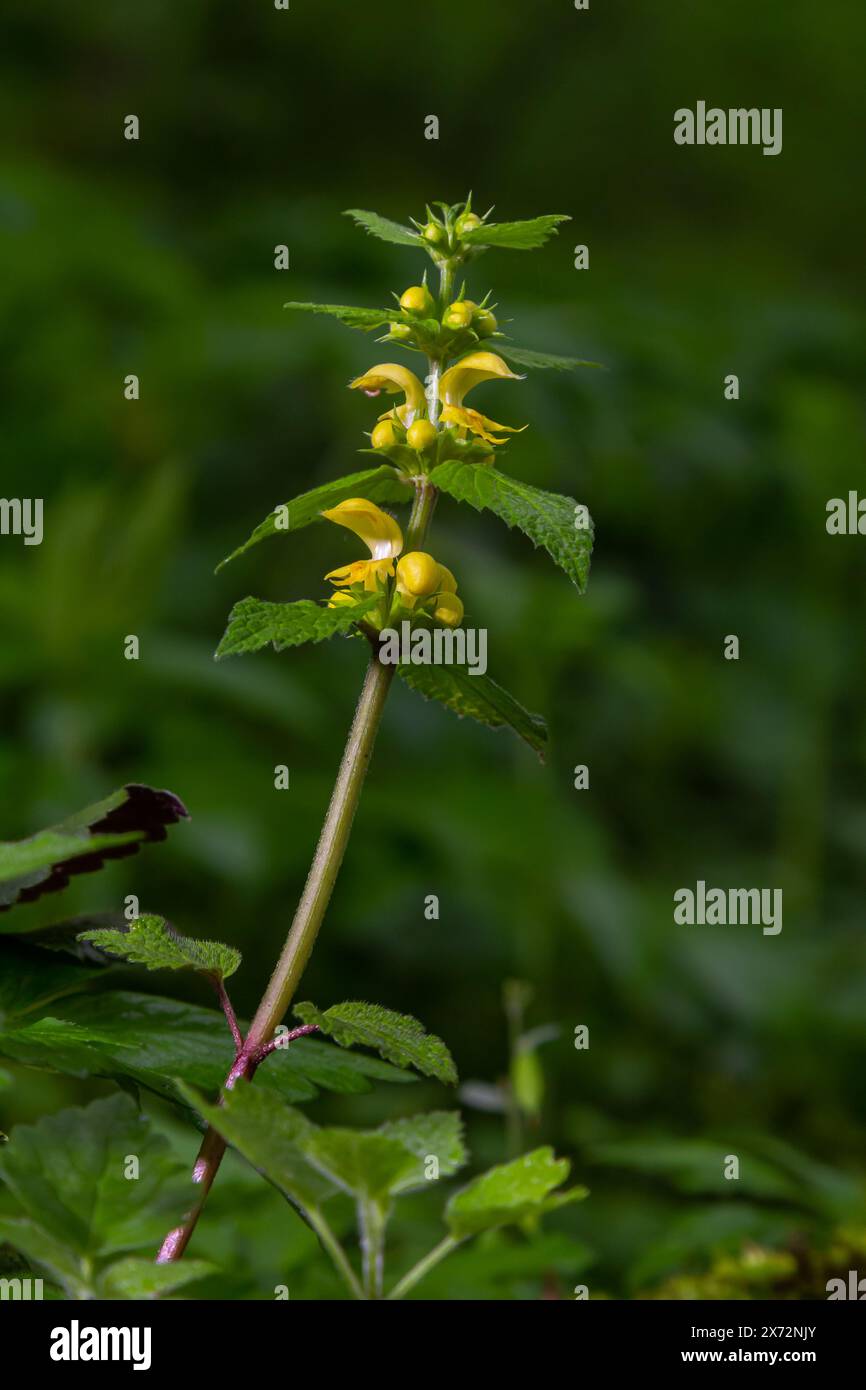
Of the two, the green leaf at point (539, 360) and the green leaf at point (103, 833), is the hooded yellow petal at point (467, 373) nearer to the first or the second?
the green leaf at point (539, 360)

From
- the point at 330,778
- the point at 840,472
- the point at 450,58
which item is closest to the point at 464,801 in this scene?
the point at 330,778

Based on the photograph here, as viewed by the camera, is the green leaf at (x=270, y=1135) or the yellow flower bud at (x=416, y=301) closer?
the green leaf at (x=270, y=1135)

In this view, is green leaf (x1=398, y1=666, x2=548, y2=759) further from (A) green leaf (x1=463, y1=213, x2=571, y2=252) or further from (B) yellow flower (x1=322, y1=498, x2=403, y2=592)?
(A) green leaf (x1=463, y1=213, x2=571, y2=252)

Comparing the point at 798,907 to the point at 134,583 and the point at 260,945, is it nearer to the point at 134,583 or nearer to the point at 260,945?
the point at 260,945

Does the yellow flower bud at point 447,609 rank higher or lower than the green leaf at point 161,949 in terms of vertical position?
higher
